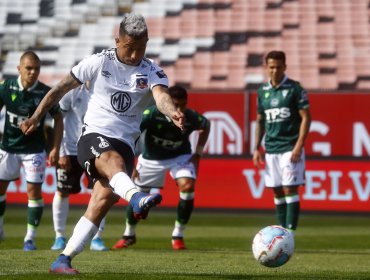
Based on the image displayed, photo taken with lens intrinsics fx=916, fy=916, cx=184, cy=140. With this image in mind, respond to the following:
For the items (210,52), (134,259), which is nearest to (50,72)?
(210,52)

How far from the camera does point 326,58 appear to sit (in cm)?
2262

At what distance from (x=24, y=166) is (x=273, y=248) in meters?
4.43

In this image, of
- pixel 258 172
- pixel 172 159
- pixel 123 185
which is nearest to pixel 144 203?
pixel 123 185

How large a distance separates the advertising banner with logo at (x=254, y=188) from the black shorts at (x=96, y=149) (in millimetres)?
9833

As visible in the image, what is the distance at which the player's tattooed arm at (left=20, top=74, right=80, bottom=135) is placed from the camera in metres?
7.23

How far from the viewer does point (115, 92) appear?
756cm

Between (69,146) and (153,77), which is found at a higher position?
(153,77)

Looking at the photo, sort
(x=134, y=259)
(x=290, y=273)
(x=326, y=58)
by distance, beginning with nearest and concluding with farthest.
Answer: (x=290, y=273)
(x=134, y=259)
(x=326, y=58)

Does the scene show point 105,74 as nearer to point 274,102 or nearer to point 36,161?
point 36,161

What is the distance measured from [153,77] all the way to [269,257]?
1.78m

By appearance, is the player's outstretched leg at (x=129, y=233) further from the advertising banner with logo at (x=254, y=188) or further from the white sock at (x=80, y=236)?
the advertising banner with logo at (x=254, y=188)

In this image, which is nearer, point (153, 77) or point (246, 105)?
point (153, 77)

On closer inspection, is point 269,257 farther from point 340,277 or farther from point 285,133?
point 285,133

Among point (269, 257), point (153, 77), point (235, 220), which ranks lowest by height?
point (235, 220)
